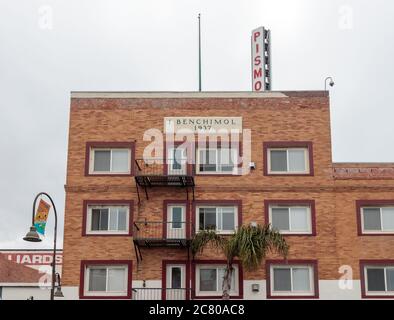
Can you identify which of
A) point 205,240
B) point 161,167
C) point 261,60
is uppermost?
point 261,60

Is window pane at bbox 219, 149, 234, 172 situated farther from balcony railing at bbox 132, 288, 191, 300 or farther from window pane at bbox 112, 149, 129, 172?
balcony railing at bbox 132, 288, 191, 300

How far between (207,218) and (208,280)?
10.0 feet

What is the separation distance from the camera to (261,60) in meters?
44.6

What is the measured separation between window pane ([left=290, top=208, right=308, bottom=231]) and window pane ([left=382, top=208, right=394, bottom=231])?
3909 mm

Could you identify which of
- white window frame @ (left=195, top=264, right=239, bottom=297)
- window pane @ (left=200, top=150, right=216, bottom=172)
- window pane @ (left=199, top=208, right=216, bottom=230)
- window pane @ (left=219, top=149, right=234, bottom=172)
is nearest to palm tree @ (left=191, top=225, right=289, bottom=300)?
white window frame @ (left=195, top=264, right=239, bottom=297)

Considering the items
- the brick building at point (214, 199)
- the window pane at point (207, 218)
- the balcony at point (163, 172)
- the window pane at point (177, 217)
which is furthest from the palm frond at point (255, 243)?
the balcony at point (163, 172)

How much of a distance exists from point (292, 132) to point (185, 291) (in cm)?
967

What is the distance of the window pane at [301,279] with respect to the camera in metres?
31.3

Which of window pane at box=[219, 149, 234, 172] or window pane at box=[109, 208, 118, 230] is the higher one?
window pane at box=[219, 149, 234, 172]

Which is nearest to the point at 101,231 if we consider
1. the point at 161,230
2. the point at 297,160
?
the point at 161,230

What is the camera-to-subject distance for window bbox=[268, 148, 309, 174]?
3303 cm

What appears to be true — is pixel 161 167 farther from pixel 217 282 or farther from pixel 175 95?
pixel 217 282
